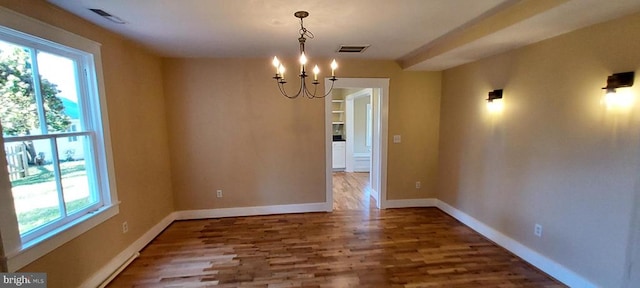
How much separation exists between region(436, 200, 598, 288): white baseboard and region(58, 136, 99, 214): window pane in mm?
4336

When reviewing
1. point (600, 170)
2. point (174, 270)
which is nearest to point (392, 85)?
point (600, 170)

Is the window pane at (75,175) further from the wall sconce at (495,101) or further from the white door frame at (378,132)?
the wall sconce at (495,101)

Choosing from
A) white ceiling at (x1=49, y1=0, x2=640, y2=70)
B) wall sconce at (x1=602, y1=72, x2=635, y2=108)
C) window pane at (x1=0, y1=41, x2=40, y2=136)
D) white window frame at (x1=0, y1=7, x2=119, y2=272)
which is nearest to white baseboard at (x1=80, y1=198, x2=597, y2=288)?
white window frame at (x1=0, y1=7, x2=119, y2=272)

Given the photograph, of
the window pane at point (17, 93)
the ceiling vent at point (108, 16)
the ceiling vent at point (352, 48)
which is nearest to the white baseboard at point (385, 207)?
the window pane at point (17, 93)

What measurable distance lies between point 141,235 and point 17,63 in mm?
2086

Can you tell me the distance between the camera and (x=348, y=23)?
2.41 m

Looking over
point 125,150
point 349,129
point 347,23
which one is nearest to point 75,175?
point 125,150

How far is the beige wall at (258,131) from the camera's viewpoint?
12.4ft

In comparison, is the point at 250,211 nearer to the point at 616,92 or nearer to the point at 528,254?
the point at 528,254

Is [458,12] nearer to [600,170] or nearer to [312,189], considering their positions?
[600,170]

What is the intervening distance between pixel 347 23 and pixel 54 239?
2912mm

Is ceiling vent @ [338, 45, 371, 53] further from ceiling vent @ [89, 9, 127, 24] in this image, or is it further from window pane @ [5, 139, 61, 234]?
window pane @ [5, 139, 61, 234]

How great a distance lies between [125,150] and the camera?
2.82 metres

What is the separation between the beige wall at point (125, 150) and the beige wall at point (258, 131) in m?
0.29
